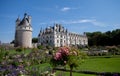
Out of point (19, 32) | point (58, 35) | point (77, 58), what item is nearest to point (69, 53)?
point (77, 58)

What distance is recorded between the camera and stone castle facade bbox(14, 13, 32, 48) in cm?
3953

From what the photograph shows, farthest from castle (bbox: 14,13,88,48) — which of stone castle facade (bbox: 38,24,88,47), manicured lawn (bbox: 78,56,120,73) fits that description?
manicured lawn (bbox: 78,56,120,73)

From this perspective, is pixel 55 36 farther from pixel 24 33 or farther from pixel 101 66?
pixel 101 66

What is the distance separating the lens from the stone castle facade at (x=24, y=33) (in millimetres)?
39531

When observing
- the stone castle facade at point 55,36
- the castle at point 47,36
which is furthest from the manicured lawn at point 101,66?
the stone castle facade at point 55,36

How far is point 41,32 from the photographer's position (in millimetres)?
58656

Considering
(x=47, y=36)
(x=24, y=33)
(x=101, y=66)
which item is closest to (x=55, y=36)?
(x=47, y=36)

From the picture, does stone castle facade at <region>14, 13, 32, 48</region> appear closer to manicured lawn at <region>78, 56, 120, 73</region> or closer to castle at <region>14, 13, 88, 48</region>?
castle at <region>14, 13, 88, 48</region>

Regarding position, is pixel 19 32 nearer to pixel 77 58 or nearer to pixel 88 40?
pixel 77 58

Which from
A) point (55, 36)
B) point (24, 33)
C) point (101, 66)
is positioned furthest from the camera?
point (55, 36)

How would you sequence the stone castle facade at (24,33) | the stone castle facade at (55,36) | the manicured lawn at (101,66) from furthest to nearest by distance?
the stone castle facade at (55,36)
the stone castle facade at (24,33)
the manicured lawn at (101,66)

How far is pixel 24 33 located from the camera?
131 feet

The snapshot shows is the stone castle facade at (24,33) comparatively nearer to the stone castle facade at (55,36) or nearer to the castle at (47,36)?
the castle at (47,36)

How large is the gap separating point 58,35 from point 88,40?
795 inches
